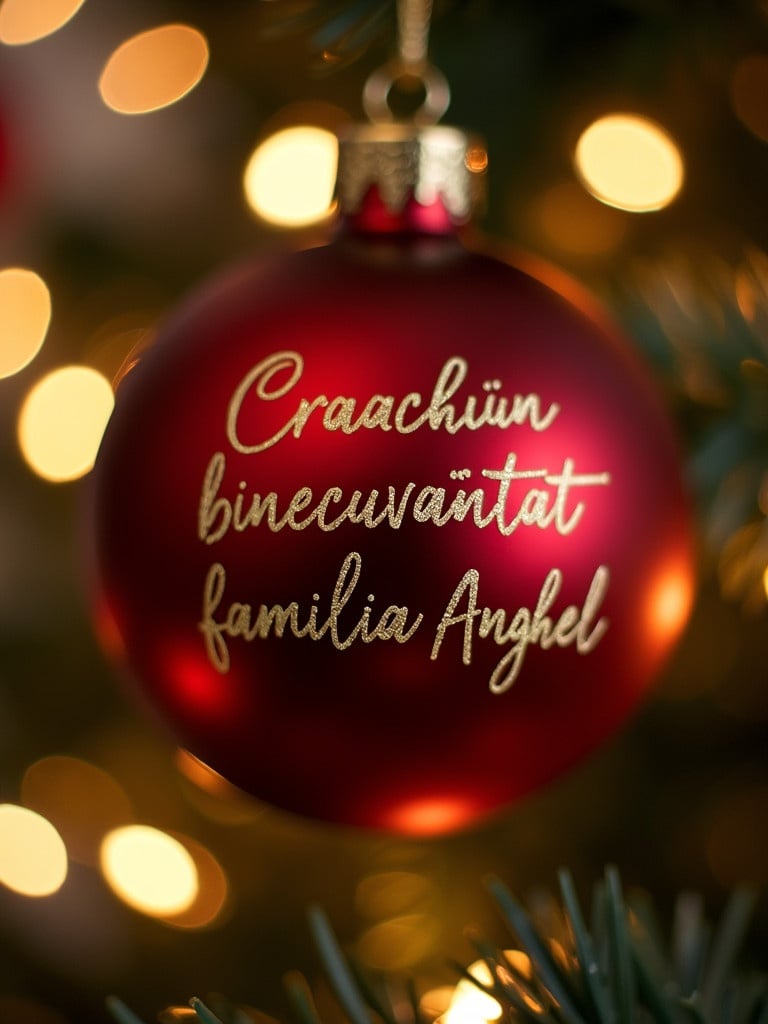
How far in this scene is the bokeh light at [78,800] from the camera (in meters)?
0.98

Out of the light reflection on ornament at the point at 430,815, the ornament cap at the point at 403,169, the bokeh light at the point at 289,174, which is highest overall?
the bokeh light at the point at 289,174

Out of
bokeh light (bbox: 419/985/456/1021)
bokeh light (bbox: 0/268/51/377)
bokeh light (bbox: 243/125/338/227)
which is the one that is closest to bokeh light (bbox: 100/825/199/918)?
bokeh light (bbox: 419/985/456/1021)

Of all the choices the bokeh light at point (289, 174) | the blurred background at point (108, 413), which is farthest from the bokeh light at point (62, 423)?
the bokeh light at point (289, 174)

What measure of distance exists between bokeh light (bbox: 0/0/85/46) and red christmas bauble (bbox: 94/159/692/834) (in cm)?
53

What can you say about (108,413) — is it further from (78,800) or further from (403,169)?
(403,169)

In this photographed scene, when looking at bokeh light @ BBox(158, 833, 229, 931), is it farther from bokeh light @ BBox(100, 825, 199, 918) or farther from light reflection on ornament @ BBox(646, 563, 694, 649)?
light reflection on ornament @ BBox(646, 563, 694, 649)

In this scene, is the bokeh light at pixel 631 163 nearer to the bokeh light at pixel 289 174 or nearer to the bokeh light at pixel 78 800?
the bokeh light at pixel 289 174

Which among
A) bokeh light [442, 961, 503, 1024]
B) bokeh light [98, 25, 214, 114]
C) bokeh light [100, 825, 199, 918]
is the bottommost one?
bokeh light [442, 961, 503, 1024]

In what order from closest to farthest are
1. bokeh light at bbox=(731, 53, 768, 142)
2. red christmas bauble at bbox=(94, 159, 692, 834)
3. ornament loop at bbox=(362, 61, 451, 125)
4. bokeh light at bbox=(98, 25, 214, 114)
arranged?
red christmas bauble at bbox=(94, 159, 692, 834)
ornament loop at bbox=(362, 61, 451, 125)
bokeh light at bbox=(731, 53, 768, 142)
bokeh light at bbox=(98, 25, 214, 114)

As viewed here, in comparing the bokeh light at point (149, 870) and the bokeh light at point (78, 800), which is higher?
the bokeh light at point (78, 800)

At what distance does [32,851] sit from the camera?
98 cm

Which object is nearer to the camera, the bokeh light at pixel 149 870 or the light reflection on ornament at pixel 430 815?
the light reflection on ornament at pixel 430 815

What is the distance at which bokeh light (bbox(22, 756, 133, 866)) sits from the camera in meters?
0.98

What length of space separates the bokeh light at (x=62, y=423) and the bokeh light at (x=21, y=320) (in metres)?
0.03
